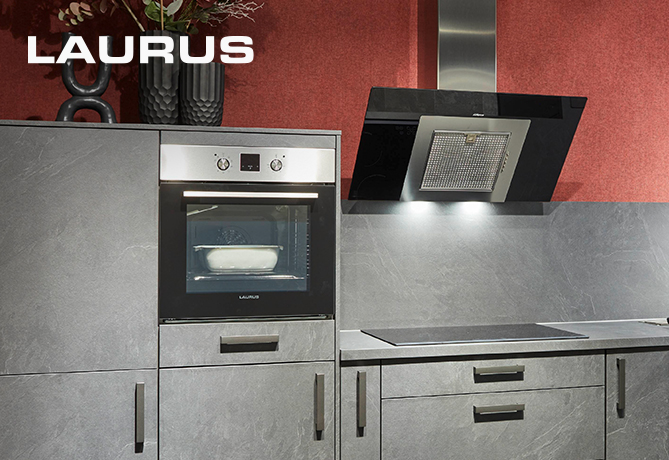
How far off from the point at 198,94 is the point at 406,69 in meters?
1.08

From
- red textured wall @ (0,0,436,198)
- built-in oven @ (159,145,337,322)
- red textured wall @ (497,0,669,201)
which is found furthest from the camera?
red textured wall @ (497,0,669,201)

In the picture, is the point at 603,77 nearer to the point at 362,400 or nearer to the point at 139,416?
the point at 362,400

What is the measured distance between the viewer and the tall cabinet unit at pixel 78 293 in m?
2.07

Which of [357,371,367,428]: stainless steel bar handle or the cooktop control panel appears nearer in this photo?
the cooktop control panel

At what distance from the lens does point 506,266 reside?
2953mm

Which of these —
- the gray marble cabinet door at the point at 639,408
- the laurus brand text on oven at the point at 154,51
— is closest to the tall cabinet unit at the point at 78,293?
the laurus brand text on oven at the point at 154,51

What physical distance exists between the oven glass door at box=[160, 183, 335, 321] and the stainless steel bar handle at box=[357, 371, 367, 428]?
0.88 ft

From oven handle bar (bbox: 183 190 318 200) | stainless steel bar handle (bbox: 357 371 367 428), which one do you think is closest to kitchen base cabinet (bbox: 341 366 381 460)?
stainless steel bar handle (bbox: 357 371 367 428)

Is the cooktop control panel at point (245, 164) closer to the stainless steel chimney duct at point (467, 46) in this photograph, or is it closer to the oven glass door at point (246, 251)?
the oven glass door at point (246, 251)

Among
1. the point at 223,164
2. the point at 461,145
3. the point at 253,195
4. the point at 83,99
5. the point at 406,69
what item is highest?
the point at 406,69

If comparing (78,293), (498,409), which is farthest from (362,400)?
(78,293)

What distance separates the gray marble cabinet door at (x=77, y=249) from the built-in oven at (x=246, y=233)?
8 cm

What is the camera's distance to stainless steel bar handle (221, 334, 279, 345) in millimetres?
2188

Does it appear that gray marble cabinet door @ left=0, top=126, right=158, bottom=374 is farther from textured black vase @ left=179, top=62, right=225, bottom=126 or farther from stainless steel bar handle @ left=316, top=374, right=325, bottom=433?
stainless steel bar handle @ left=316, top=374, right=325, bottom=433
